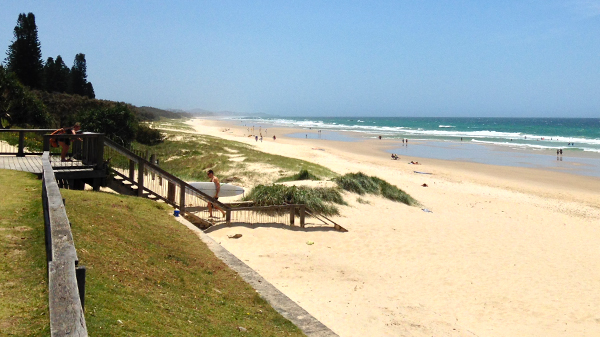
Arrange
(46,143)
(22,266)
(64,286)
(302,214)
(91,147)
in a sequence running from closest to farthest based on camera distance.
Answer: (64,286), (22,266), (46,143), (91,147), (302,214)

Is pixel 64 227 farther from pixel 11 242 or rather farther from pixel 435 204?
pixel 435 204

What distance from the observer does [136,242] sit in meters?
A: 7.74

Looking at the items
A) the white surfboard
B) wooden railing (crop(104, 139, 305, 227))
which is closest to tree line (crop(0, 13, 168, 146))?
the white surfboard

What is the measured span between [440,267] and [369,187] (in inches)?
287

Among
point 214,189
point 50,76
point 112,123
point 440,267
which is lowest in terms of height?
point 440,267

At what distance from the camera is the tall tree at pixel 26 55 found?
179 ft

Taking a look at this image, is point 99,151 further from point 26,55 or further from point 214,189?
point 26,55

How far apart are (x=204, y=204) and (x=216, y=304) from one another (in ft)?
26.2

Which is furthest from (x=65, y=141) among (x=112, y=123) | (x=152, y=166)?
(x=112, y=123)

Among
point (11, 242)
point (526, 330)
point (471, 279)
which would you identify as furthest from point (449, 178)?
point (11, 242)

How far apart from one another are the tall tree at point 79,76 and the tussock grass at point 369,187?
6182cm

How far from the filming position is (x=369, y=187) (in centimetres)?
1867

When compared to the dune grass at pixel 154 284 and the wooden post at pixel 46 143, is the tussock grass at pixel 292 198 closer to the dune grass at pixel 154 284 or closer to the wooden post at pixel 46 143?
the dune grass at pixel 154 284

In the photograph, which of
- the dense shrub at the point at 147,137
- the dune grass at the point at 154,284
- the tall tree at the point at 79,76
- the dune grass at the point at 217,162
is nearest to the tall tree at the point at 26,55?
the tall tree at the point at 79,76
